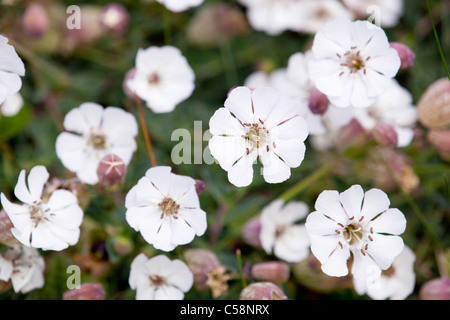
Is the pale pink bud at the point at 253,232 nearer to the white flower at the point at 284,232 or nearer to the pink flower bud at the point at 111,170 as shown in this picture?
the white flower at the point at 284,232

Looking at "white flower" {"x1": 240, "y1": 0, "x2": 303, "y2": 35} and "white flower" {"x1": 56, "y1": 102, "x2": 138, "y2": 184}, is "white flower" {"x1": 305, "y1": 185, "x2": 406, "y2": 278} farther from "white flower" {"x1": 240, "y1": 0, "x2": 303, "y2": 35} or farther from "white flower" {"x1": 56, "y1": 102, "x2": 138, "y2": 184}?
"white flower" {"x1": 240, "y1": 0, "x2": 303, "y2": 35}

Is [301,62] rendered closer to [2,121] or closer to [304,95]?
[304,95]

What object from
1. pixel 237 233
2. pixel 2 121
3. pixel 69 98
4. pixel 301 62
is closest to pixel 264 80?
pixel 301 62

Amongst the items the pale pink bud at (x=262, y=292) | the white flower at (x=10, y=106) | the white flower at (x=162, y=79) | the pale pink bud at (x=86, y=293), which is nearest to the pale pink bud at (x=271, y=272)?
the pale pink bud at (x=262, y=292)

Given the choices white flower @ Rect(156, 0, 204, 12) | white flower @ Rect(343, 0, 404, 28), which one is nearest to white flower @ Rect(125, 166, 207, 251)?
white flower @ Rect(156, 0, 204, 12)

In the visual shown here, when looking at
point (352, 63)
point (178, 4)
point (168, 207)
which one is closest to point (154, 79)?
point (178, 4)
